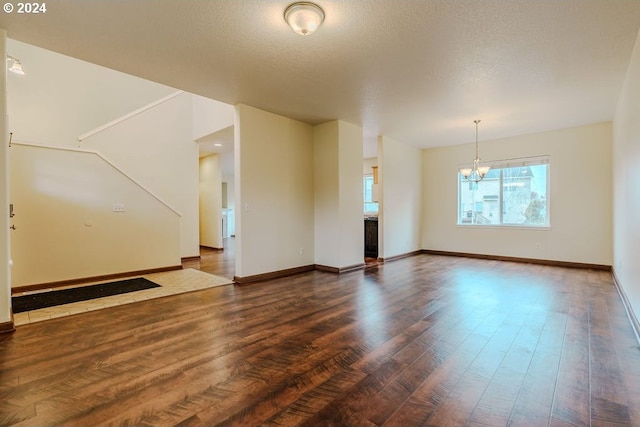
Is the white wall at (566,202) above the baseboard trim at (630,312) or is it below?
above

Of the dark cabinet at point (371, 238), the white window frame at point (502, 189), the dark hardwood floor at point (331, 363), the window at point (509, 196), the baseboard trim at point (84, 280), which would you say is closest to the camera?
the dark hardwood floor at point (331, 363)

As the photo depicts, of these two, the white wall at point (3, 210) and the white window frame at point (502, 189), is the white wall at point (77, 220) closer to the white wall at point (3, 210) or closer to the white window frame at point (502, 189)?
the white wall at point (3, 210)

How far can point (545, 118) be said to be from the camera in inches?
208

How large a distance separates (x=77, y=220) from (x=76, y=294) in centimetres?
122

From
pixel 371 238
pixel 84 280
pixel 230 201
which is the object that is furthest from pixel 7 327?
pixel 230 201

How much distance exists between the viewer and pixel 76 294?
3945 mm

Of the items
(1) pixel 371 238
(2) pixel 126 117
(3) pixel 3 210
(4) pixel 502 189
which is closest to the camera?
(3) pixel 3 210

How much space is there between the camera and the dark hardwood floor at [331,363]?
1631 millimetres

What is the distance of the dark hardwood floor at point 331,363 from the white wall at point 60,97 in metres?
4.67

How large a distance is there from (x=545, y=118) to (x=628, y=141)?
6.61 feet

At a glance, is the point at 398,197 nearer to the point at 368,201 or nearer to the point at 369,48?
the point at 368,201

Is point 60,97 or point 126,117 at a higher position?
point 60,97

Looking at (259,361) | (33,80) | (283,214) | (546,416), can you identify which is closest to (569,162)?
(283,214)

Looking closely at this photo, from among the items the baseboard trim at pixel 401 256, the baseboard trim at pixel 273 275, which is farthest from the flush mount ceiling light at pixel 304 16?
the baseboard trim at pixel 401 256
